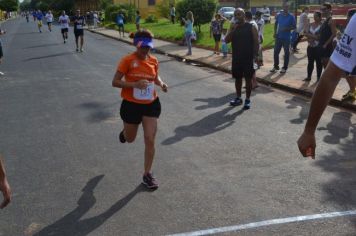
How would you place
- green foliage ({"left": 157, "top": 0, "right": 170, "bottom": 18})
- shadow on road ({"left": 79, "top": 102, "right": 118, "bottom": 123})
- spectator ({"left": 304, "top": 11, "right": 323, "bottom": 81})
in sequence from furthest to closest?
green foliage ({"left": 157, "top": 0, "right": 170, "bottom": 18})
spectator ({"left": 304, "top": 11, "right": 323, "bottom": 81})
shadow on road ({"left": 79, "top": 102, "right": 118, "bottom": 123})

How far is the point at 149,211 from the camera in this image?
4.43m

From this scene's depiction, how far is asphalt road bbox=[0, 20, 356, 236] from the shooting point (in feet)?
13.9

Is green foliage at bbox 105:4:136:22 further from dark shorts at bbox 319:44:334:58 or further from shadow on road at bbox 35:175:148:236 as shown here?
shadow on road at bbox 35:175:148:236

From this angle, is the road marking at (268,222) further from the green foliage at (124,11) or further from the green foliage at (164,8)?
the green foliage at (164,8)

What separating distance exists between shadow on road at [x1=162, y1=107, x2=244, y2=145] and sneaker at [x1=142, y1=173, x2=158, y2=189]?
67.9 inches

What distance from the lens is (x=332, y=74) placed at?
2494 mm

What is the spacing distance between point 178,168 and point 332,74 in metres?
3.35

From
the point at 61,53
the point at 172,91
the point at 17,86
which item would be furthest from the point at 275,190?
the point at 61,53

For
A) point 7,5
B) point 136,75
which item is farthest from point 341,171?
point 7,5

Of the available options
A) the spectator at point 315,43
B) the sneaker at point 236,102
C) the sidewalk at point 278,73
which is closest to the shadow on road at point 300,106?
the sidewalk at point 278,73

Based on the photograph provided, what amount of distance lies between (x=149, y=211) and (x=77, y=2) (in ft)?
271

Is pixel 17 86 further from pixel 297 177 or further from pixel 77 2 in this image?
pixel 77 2

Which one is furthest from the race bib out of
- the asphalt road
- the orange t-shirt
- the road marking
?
the road marking

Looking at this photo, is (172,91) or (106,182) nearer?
(106,182)
